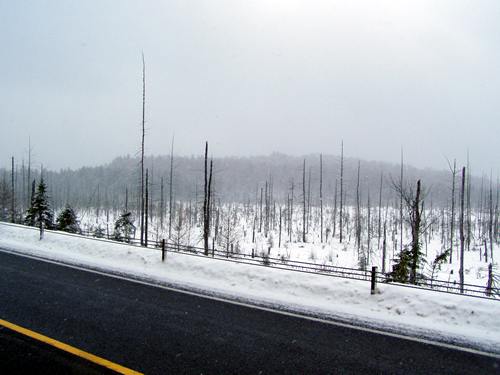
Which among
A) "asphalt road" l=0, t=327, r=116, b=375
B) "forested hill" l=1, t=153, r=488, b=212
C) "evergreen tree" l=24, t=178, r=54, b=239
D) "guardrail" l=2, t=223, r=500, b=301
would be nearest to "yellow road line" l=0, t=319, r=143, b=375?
"asphalt road" l=0, t=327, r=116, b=375

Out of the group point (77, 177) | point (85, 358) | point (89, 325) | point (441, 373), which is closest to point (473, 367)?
point (441, 373)

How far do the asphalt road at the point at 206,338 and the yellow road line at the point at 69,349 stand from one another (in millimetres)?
103

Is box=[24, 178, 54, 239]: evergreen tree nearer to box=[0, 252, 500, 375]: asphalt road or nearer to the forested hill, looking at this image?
box=[0, 252, 500, 375]: asphalt road

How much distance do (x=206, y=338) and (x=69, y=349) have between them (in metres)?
1.99

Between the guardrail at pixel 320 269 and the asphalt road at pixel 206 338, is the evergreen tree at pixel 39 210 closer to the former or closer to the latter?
the guardrail at pixel 320 269

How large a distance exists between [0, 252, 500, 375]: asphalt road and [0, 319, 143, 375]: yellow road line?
0.34 ft

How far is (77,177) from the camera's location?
14750 centimetres

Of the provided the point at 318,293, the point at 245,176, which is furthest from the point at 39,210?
the point at 245,176

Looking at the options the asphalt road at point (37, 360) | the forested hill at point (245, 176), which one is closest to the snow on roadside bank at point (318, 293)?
the asphalt road at point (37, 360)

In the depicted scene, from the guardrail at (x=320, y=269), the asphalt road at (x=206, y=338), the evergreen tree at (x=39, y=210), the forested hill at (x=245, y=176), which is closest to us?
the asphalt road at (x=206, y=338)

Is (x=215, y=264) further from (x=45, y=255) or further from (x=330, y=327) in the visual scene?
(x=45, y=255)

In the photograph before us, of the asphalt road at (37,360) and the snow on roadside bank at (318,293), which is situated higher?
the asphalt road at (37,360)

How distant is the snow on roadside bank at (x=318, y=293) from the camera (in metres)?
5.93

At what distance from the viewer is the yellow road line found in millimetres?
4023
